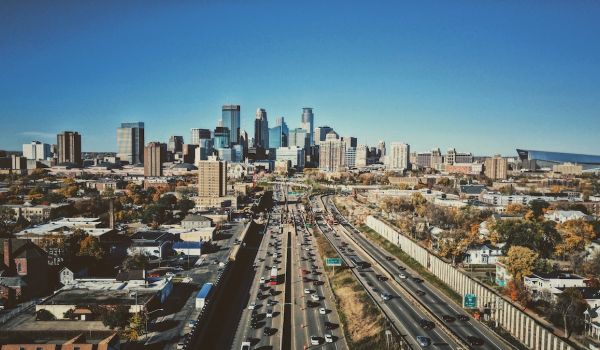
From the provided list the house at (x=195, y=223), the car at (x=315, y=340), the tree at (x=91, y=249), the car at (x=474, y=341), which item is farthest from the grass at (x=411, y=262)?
the tree at (x=91, y=249)

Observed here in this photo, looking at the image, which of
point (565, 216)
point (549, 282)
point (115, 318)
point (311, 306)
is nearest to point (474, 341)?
point (549, 282)

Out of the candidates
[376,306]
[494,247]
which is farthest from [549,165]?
[376,306]

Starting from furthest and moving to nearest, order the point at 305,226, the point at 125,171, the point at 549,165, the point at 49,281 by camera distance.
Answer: the point at 549,165, the point at 125,171, the point at 305,226, the point at 49,281

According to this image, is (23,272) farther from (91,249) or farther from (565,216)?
(565,216)

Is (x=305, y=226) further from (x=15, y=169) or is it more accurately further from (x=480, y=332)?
(x=15, y=169)

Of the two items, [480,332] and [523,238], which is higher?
[523,238]

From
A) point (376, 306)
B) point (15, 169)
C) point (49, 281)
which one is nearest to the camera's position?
point (376, 306)
